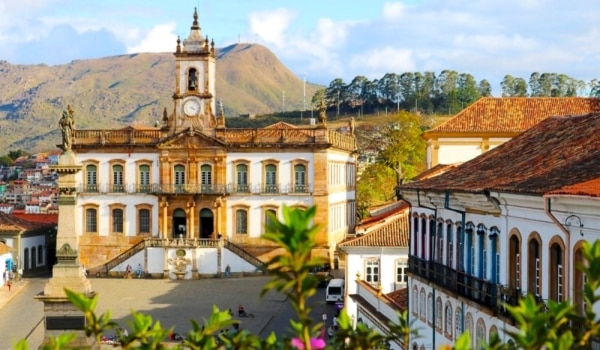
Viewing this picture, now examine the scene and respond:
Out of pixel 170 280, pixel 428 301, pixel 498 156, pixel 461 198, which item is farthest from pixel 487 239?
pixel 170 280

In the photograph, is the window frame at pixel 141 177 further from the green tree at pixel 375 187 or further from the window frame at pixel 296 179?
the green tree at pixel 375 187

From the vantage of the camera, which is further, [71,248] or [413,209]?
[413,209]

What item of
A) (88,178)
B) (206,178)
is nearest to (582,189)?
(206,178)

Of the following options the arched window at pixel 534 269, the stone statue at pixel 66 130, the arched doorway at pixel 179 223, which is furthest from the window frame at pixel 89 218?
the arched window at pixel 534 269

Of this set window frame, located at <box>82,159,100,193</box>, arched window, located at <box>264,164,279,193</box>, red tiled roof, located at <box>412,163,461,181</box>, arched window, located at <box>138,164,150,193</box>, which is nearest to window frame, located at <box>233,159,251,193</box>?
arched window, located at <box>264,164,279,193</box>

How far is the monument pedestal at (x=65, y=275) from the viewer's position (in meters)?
22.7

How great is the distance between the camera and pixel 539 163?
18.5 meters

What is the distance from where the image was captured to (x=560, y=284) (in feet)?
51.2

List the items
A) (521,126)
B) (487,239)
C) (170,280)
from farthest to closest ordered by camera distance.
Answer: (170,280), (521,126), (487,239)

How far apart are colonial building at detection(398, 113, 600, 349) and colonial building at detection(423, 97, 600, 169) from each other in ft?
54.4

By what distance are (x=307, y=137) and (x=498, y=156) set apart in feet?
105

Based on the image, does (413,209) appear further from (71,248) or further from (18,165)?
(18,165)

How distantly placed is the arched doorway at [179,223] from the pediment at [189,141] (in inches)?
127

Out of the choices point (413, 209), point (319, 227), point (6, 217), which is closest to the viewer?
point (319, 227)
